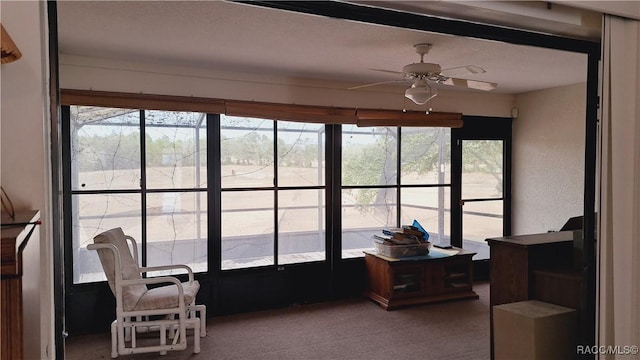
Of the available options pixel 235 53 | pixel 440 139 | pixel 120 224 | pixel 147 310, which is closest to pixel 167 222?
pixel 120 224

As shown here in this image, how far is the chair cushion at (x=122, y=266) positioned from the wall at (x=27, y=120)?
210 cm

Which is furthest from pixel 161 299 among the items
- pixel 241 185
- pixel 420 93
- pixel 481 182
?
pixel 481 182

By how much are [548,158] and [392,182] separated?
200cm

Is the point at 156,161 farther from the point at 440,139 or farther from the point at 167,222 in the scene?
the point at 440,139

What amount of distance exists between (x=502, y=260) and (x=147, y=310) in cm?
254

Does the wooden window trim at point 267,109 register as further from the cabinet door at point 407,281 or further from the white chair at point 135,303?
the cabinet door at point 407,281

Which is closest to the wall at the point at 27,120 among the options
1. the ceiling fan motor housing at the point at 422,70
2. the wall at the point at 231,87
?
the ceiling fan motor housing at the point at 422,70

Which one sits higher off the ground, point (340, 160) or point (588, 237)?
point (340, 160)

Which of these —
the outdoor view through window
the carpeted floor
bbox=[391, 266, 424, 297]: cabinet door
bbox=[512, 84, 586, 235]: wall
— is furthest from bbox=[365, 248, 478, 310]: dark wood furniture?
bbox=[512, 84, 586, 235]: wall

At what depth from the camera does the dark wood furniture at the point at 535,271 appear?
2.44m

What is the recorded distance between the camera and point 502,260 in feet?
8.87

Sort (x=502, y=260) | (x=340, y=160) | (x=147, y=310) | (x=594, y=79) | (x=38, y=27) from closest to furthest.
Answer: (x=38, y=27) < (x=594, y=79) < (x=502, y=260) < (x=147, y=310) < (x=340, y=160)

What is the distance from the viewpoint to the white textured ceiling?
2.68m

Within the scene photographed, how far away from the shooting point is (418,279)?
459 cm
